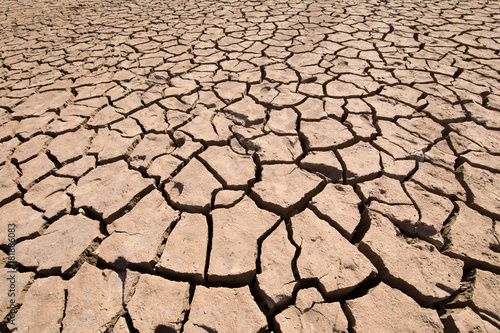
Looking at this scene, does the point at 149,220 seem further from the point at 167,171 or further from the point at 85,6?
the point at 85,6

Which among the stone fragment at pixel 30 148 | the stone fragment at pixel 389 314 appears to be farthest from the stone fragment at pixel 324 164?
the stone fragment at pixel 30 148

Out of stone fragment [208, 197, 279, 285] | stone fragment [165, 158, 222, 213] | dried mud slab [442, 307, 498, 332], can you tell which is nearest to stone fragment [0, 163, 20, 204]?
stone fragment [165, 158, 222, 213]

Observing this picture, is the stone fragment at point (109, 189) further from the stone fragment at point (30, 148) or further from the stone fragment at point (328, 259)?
the stone fragment at point (328, 259)

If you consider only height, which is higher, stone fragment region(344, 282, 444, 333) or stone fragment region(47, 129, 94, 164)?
stone fragment region(47, 129, 94, 164)

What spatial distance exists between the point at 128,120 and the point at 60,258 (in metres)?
1.16

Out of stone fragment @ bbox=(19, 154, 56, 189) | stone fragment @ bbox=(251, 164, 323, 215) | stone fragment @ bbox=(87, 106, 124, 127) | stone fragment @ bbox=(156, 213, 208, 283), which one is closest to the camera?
stone fragment @ bbox=(156, 213, 208, 283)

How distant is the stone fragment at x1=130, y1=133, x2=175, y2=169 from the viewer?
1.72 meters

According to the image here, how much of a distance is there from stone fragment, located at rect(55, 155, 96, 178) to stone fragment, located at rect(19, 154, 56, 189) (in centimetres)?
9

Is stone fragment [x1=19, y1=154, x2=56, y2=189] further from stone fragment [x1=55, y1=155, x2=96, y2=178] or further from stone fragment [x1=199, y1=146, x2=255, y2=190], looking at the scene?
stone fragment [x1=199, y1=146, x2=255, y2=190]

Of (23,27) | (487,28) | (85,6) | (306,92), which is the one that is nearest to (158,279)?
(306,92)

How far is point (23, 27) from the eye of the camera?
4.39 metres

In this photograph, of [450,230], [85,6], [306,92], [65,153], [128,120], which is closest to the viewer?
[450,230]

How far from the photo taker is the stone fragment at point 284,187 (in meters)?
1.42

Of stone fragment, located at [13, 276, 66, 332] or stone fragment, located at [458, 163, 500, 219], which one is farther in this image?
stone fragment, located at [458, 163, 500, 219]
